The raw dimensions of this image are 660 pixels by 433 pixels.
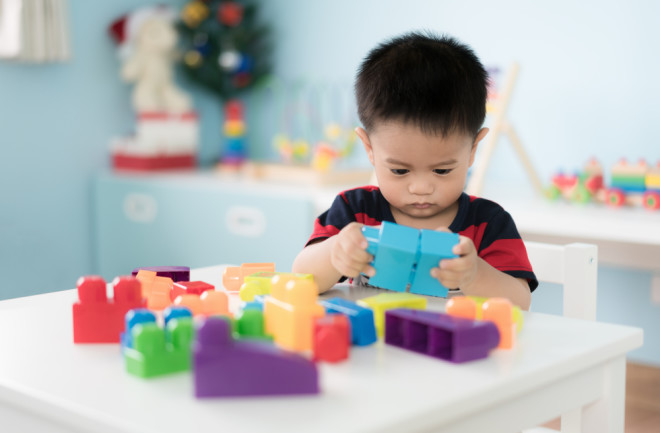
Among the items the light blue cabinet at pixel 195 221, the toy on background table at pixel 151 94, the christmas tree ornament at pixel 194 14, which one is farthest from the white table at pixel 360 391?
the christmas tree ornament at pixel 194 14

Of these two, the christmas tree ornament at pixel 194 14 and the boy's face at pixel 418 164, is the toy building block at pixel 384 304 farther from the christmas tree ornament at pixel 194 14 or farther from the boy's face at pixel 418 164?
the christmas tree ornament at pixel 194 14

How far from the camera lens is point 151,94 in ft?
8.85

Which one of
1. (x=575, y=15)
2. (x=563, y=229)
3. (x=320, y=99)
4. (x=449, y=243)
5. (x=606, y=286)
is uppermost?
(x=575, y=15)

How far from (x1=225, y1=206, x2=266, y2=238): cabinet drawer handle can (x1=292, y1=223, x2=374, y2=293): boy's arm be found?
4.32 ft

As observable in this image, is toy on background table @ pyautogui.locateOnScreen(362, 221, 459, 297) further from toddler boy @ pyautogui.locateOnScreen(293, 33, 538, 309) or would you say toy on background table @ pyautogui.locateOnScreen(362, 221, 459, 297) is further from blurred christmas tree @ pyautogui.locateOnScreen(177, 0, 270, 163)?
blurred christmas tree @ pyautogui.locateOnScreen(177, 0, 270, 163)

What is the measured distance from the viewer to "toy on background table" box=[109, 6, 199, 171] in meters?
2.64

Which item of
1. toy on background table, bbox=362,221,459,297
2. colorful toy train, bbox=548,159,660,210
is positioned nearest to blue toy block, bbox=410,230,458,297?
toy on background table, bbox=362,221,459,297

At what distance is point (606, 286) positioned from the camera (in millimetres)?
2217

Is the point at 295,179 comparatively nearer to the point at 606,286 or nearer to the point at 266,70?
the point at 266,70

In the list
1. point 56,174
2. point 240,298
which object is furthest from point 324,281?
point 56,174

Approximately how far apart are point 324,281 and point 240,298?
115mm

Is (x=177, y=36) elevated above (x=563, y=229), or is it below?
above

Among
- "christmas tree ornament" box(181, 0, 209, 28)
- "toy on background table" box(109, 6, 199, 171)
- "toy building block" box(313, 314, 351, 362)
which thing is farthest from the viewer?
"christmas tree ornament" box(181, 0, 209, 28)

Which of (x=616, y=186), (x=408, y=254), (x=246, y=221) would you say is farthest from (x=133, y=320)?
(x=246, y=221)
